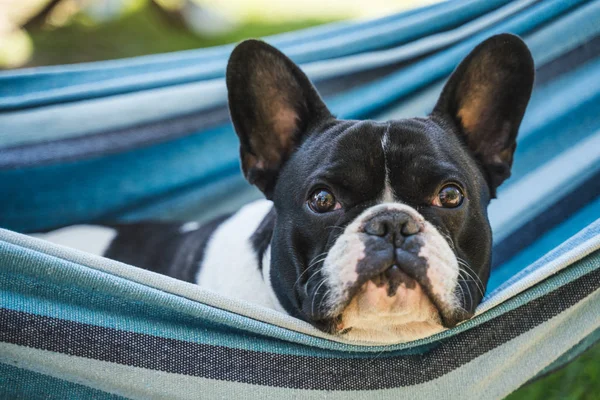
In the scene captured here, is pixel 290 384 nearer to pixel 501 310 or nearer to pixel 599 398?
pixel 501 310

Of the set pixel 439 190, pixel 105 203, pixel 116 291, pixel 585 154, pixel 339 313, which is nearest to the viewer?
pixel 116 291

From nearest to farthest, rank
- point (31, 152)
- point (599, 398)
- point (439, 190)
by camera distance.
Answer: point (439, 190) < point (599, 398) < point (31, 152)

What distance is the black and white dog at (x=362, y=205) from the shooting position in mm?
2471

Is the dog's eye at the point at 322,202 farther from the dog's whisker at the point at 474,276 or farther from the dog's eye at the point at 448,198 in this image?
the dog's whisker at the point at 474,276

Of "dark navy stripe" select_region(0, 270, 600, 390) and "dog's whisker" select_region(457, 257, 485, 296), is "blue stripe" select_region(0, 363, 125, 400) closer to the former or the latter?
"dark navy stripe" select_region(0, 270, 600, 390)

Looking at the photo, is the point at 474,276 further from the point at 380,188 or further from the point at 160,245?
the point at 160,245

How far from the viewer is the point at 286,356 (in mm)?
2385

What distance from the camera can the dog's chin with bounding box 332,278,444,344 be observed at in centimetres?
244

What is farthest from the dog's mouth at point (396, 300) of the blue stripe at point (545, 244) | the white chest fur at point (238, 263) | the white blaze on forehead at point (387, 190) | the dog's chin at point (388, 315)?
the blue stripe at point (545, 244)

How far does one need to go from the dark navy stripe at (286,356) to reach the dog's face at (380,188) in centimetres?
11

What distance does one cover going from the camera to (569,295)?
2518 millimetres

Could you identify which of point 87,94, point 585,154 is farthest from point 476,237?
point 87,94

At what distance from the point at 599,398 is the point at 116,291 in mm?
2298

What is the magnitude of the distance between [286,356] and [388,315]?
0.39 meters
